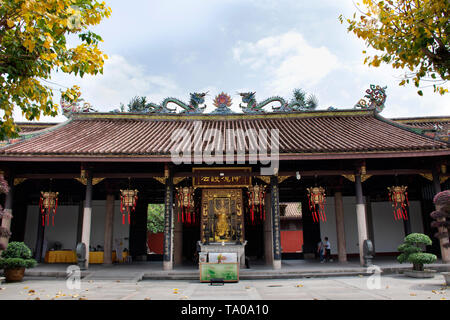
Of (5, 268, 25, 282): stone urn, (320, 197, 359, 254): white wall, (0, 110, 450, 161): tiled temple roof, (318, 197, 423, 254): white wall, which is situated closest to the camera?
(5, 268, 25, 282): stone urn

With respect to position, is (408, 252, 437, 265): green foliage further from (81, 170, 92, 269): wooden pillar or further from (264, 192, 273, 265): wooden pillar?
(81, 170, 92, 269): wooden pillar

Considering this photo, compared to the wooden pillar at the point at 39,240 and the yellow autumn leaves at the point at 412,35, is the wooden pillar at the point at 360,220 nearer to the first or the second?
the yellow autumn leaves at the point at 412,35

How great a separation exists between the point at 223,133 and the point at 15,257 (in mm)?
8619

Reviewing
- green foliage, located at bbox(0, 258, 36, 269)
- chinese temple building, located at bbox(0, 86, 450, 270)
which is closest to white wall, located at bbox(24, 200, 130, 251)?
chinese temple building, located at bbox(0, 86, 450, 270)

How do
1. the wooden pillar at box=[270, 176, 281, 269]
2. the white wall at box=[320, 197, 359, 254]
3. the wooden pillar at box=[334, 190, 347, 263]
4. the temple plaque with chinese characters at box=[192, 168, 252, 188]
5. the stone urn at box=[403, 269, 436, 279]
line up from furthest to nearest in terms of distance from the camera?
the white wall at box=[320, 197, 359, 254] → the wooden pillar at box=[334, 190, 347, 263] → the temple plaque with chinese characters at box=[192, 168, 252, 188] → the wooden pillar at box=[270, 176, 281, 269] → the stone urn at box=[403, 269, 436, 279]

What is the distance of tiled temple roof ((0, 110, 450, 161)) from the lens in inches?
415

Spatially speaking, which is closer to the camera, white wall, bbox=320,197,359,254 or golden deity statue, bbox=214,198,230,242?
golden deity statue, bbox=214,198,230,242

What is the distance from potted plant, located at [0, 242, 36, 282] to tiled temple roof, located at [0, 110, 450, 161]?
→ 10.0 ft

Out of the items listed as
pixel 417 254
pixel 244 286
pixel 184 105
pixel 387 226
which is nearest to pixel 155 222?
pixel 184 105

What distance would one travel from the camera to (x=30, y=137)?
40.4 ft

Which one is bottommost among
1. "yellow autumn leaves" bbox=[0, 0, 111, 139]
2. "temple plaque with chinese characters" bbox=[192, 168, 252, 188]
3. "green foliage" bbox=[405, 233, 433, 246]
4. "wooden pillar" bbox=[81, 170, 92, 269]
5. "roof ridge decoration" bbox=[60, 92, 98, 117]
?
"green foliage" bbox=[405, 233, 433, 246]

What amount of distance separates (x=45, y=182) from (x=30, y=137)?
2103 mm

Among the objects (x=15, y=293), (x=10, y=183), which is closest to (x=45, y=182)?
(x=10, y=183)

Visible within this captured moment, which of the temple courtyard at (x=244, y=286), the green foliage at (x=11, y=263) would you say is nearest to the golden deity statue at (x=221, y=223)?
the temple courtyard at (x=244, y=286)
